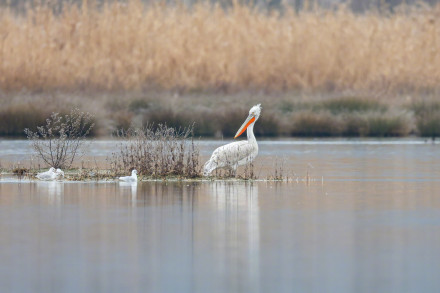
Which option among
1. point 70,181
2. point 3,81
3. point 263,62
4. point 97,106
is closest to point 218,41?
point 263,62

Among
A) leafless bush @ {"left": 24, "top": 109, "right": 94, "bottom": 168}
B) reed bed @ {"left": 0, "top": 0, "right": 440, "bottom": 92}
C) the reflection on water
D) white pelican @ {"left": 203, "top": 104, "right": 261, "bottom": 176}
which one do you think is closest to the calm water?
the reflection on water

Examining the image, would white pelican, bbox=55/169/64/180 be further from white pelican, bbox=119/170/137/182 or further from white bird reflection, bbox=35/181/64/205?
white pelican, bbox=119/170/137/182

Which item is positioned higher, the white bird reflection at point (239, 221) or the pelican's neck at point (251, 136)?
the pelican's neck at point (251, 136)

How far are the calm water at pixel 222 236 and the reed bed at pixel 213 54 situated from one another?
39.4 ft

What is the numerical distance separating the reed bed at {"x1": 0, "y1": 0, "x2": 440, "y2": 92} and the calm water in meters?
12.0

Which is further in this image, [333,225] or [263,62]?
[263,62]

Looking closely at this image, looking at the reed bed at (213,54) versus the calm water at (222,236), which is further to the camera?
the reed bed at (213,54)

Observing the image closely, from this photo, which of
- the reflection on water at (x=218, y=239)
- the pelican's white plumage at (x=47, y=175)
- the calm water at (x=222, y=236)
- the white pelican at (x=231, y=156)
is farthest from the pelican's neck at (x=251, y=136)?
the pelican's white plumage at (x=47, y=175)

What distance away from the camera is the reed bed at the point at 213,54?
26812 millimetres

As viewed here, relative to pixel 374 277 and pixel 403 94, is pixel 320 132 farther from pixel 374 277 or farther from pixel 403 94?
pixel 374 277

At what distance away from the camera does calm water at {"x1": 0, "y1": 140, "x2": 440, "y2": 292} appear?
7336 mm

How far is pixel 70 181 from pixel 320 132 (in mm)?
12151

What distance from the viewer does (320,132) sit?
83.7 ft

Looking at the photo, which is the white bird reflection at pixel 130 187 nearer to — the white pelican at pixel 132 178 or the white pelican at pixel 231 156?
the white pelican at pixel 132 178
